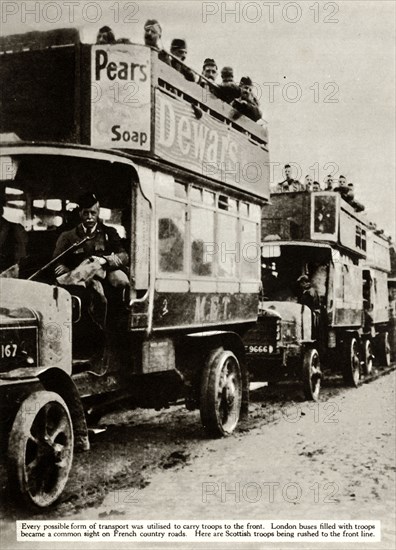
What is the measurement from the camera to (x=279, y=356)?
972 centimetres

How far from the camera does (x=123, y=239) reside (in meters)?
5.95

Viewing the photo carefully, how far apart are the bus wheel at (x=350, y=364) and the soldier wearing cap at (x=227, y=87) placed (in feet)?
19.2

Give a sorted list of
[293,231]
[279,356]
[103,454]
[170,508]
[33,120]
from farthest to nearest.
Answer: [293,231]
[279,356]
[103,454]
[33,120]
[170,508]

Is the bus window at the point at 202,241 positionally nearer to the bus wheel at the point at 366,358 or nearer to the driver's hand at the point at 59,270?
the driver's hand at the point at 59,270

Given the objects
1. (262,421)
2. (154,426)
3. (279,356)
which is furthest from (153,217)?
(279,356)

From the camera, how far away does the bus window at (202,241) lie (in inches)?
267

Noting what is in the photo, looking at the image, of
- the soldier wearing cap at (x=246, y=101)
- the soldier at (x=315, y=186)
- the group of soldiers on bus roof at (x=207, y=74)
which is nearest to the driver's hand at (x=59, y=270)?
the group of soldiers on bus roof at (x=207, y=74)

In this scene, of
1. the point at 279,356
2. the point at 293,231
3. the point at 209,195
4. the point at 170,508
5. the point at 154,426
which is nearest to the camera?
the point at 170,508

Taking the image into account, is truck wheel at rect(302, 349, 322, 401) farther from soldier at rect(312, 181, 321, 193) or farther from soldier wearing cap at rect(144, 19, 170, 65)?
soldier wearing cap at rect(144, 19, 170, 65)

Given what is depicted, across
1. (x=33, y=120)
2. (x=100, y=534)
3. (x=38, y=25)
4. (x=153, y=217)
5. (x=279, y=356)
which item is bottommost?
(x=100, y=534)

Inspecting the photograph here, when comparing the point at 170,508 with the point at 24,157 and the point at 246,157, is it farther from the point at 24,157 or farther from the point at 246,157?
the point at 246,157

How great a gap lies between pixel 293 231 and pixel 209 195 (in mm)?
5207

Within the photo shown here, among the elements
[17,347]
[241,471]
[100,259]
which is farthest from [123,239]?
[241,471]

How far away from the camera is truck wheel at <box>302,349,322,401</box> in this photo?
33.0 ft
